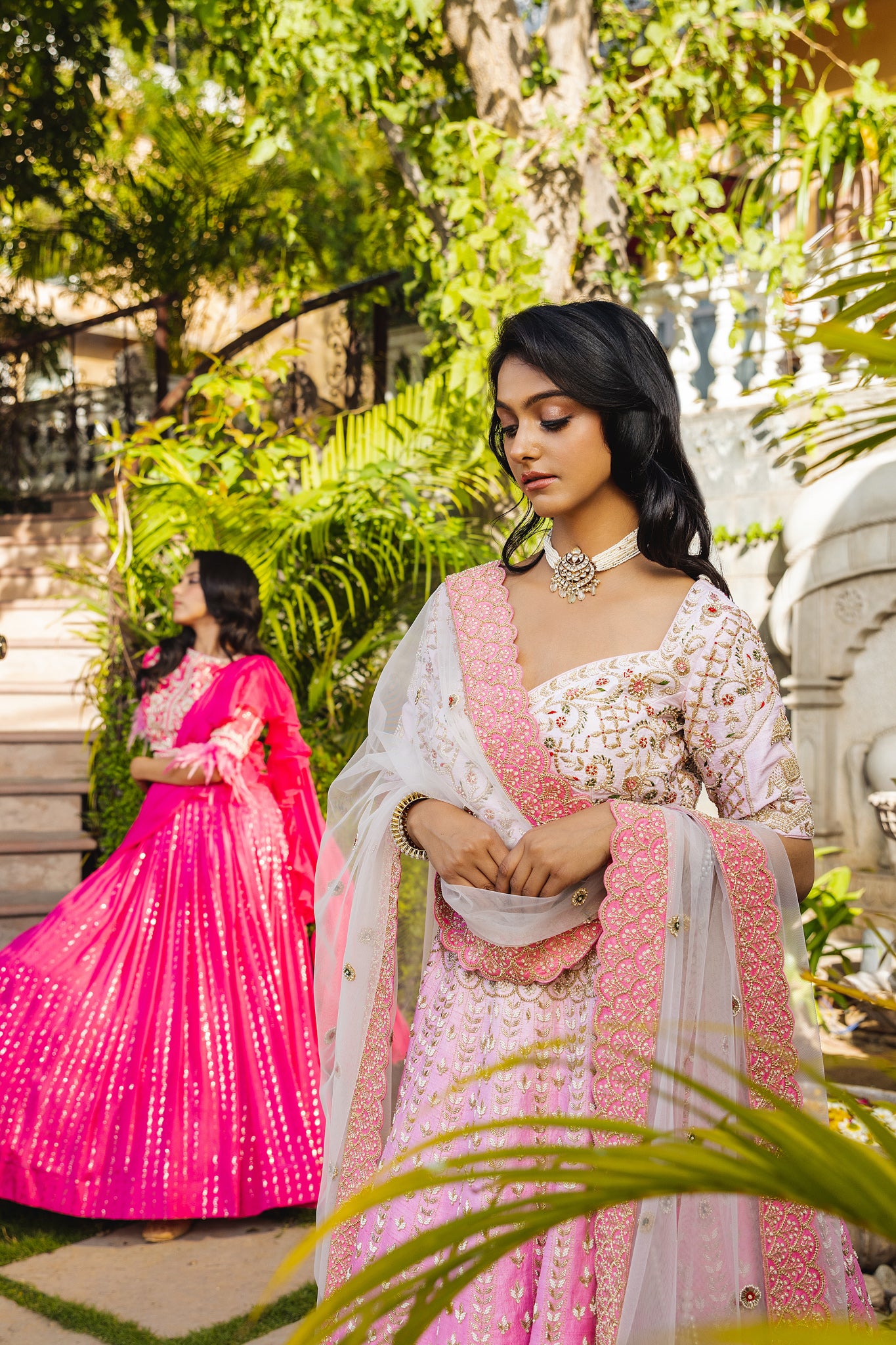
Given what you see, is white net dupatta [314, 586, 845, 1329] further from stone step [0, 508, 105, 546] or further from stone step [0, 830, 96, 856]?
stone step [0, 508, 105, 546]

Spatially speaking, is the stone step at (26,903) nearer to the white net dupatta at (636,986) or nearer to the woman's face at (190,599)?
the woman's face at (190,599)

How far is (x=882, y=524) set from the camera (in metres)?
4.93

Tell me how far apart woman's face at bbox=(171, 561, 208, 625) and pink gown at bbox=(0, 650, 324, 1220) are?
7.6 inches

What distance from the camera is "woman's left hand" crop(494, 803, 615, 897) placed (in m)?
1.45

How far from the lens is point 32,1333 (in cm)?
253

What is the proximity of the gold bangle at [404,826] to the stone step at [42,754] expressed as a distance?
408 cm

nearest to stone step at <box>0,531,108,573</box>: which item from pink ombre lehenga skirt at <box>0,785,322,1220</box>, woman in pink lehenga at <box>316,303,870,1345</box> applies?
pink ombre lehenga skirt at <box>0,785,322,1220</box>

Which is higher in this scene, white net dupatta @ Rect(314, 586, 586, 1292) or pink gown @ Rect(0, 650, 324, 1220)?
white net dupatta @ Rect(314, 586, 586, 1292)

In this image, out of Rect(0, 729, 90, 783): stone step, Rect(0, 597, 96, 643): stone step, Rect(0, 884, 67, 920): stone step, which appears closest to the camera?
Rect(0, 884, 67, 920): stone step

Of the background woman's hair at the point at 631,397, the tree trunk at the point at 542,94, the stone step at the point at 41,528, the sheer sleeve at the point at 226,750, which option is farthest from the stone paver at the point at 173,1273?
the stone step at the point at 41,528

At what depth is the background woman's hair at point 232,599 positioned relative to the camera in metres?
3.65

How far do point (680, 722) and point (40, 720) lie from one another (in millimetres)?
5055

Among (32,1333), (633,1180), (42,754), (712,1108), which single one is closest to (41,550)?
(42,754)

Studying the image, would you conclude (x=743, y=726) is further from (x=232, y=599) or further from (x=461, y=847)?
(x=232, y=599)
